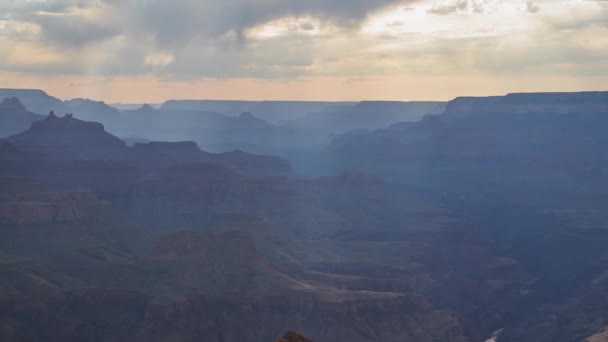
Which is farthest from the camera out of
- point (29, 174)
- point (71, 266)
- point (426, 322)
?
point (29, 174)

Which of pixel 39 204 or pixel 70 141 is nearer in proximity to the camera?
pixel 39 204

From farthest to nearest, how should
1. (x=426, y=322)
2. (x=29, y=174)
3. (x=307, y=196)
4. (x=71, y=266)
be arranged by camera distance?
(x=307, y=196)
(x=29, y=174)
(x=71, y=266)
(x=426, y=322)

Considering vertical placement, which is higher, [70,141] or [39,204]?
[70,141]

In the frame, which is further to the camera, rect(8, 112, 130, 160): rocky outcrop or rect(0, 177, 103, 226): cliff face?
rect(8, 112, 130, 160): rocky outcrop

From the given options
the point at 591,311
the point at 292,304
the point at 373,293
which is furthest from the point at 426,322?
the point at 591,311

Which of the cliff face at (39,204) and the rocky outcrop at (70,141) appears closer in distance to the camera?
the cliff face at (39,204)

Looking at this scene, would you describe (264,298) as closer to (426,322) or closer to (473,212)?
(426,322)

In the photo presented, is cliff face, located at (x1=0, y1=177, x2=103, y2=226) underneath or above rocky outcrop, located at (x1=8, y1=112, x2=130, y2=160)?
underneath

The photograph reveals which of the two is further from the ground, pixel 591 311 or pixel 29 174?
pixel 29 174

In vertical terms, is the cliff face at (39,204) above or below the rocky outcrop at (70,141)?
below

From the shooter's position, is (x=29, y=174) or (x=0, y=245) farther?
(x=29, y=174)
